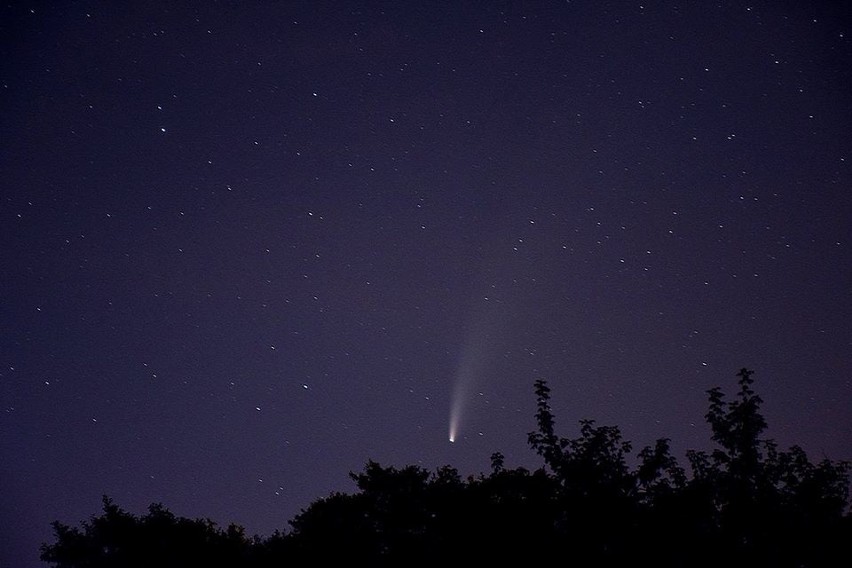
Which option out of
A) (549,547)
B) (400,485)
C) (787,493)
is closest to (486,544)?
(549,547)

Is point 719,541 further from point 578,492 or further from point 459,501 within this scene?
point 459,501

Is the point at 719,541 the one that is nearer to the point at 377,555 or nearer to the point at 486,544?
the point at 486,544

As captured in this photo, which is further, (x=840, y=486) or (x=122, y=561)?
(x=122, y=561)

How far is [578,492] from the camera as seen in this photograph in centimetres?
1270

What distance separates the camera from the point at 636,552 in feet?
37.7

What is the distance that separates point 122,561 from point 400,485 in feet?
40.7

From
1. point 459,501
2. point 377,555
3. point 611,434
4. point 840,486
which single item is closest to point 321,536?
point 377,555

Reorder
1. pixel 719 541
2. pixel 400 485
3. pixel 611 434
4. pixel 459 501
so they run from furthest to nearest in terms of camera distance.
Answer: pixel 400 485 → pixel 459 501 → pixel 611 434 → pixel 719 541

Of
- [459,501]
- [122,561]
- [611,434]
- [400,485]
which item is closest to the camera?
[611,434]

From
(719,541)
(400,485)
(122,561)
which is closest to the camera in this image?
(719,541)

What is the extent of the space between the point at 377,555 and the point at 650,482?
8897mm

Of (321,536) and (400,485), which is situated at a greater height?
(400,485)

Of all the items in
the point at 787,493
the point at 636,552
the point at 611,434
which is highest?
the point at 611,434

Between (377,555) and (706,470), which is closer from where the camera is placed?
(706,470)
